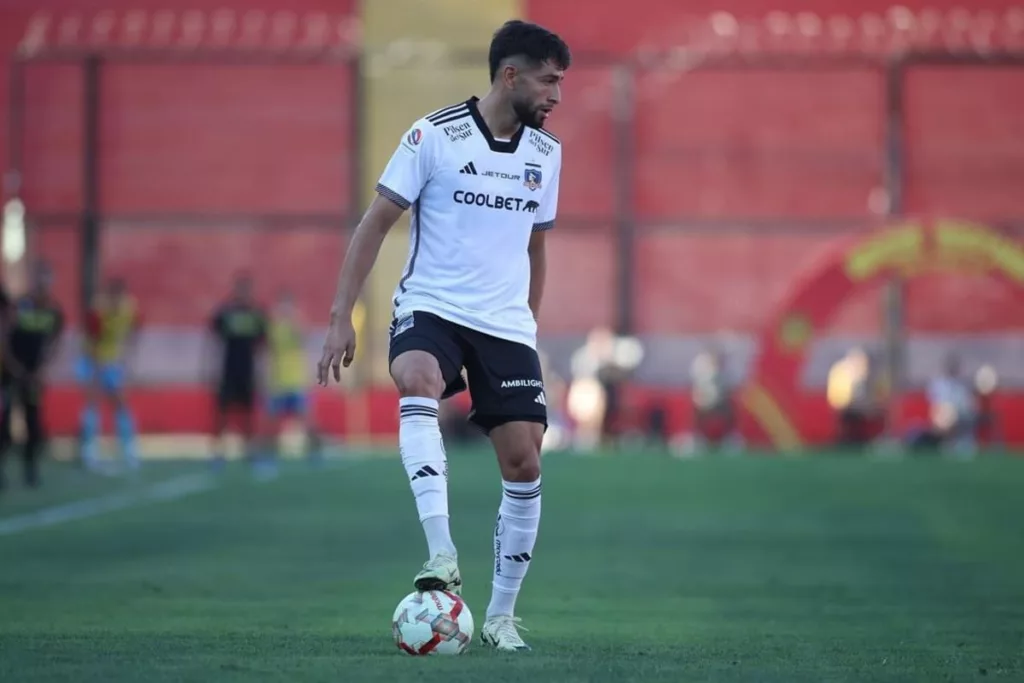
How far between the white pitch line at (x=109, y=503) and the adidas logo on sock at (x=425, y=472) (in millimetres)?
7363

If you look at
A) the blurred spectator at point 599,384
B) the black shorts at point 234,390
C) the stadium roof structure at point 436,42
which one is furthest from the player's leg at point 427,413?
the stadium roof structure at point 436,42

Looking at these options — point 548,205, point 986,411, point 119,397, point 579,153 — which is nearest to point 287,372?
point 119,397

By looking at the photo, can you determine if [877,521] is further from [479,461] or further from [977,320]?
[977,320]

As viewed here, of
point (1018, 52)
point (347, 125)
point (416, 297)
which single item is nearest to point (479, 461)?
point (347, 125)

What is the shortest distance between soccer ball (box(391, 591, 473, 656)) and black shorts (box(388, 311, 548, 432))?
0.70 metres

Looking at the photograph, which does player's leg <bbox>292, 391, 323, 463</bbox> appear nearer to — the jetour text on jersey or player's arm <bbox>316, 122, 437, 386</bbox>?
the jetour text on jersey

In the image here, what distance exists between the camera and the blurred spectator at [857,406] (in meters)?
29.5

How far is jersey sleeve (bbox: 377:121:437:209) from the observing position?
263 inches

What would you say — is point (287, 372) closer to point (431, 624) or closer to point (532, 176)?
point (532, 176)

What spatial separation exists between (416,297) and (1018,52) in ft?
92.7

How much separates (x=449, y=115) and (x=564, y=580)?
162 inches

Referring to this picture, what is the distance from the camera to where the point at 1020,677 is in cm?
620

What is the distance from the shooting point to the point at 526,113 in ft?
22.3

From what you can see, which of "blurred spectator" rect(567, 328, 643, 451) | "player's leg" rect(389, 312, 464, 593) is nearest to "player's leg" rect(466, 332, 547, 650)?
"player's leg" rect(389, 312, 464, 593)
